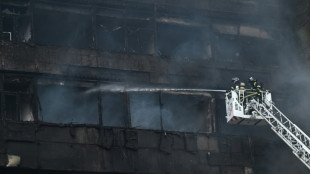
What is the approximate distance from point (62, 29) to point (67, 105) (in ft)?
14.3

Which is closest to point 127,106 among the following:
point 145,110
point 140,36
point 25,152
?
point 145,110

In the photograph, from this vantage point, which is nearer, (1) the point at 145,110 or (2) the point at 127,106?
(2) the point at 127,106

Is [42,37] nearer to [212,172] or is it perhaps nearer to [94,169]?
[94,169]

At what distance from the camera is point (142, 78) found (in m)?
40.5

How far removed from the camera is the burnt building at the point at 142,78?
37.3 meters

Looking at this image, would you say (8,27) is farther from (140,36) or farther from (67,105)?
(140,36)

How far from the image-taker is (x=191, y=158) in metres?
39.3

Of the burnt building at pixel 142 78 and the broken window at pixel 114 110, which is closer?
the burnt building at pixel 142 78

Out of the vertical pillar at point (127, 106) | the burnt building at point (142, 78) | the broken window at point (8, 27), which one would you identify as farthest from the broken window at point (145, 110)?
the broken window at point (8, 27)

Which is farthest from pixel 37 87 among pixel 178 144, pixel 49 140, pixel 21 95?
pixel 178 144

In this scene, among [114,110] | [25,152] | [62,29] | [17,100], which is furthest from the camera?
[62,29]

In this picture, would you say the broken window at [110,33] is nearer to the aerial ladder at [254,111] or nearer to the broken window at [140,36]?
the broken window at [140,36]

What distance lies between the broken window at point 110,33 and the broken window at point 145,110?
2.93 metres

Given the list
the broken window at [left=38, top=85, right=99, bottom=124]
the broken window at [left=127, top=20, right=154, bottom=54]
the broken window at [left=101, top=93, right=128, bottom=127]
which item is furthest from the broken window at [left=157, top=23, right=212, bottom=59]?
the broken window at [left=38, top=85, right=99, bottom=124]
